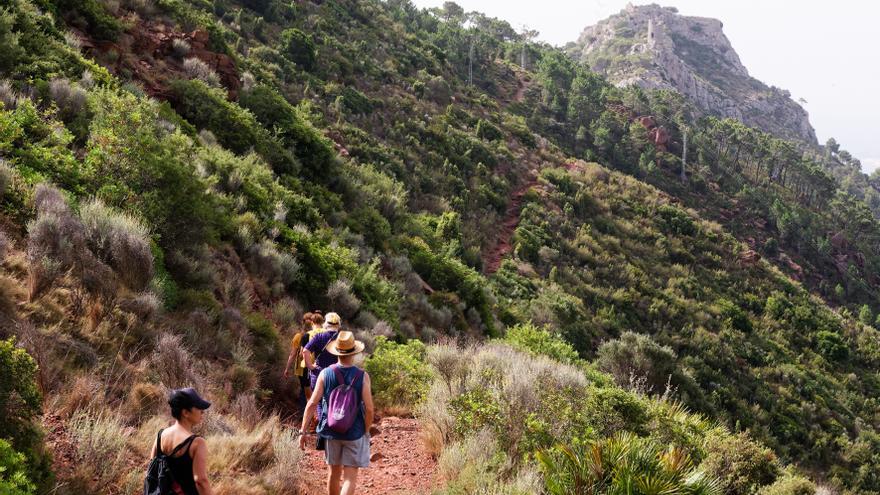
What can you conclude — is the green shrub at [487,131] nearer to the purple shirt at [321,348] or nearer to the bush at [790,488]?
the bush at [790,488]

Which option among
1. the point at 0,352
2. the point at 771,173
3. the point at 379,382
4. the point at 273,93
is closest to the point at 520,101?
the point at 771,173

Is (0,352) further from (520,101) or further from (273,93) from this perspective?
(520,101)

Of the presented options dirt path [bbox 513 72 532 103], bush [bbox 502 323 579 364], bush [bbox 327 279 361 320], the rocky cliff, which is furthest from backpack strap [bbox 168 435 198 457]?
the rocky cliff

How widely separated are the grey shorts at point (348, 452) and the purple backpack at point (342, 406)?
0.49 ft

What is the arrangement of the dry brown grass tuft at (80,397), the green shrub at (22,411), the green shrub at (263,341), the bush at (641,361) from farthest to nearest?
the bush at (641,361) → the green shrub at (263,341) → the dry brown grass tuft at (80,397) → the green shrub at (22,411)

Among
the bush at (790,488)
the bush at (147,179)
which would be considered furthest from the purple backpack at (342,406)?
the bush at (790,488)

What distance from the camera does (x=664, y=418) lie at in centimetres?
761

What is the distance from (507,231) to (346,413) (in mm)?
30558

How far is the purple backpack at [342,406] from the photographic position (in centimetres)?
459

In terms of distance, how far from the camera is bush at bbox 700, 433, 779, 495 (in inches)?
280

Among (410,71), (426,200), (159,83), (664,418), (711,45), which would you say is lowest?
(426,200)

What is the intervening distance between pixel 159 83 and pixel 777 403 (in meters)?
29.5

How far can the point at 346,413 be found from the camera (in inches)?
181

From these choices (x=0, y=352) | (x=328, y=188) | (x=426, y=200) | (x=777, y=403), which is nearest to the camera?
(x=0, y=352)
